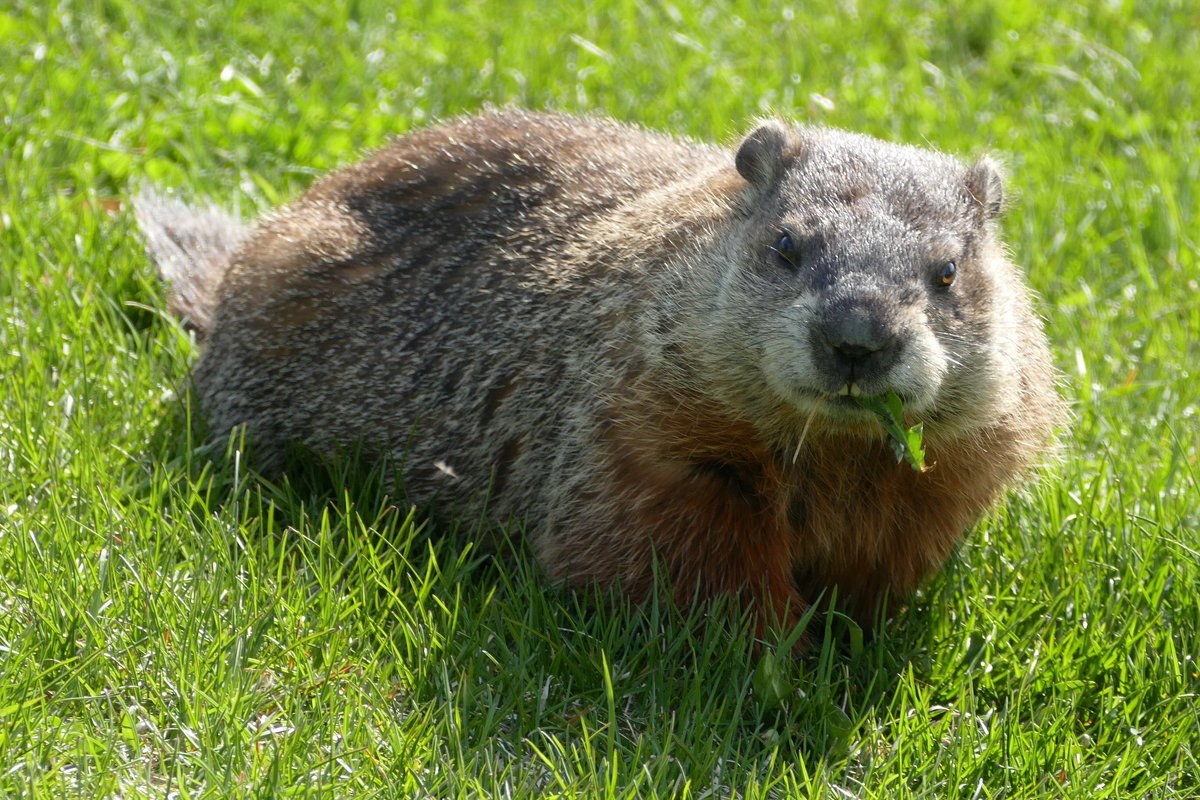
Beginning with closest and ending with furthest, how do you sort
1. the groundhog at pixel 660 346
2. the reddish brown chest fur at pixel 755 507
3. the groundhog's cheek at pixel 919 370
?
the groundhog's cheek at pixel 919 370 < the groundhog at pixel 660 346 < the reddish brown chest fur at pixel 755 507

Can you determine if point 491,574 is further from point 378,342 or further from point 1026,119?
point 1026,119

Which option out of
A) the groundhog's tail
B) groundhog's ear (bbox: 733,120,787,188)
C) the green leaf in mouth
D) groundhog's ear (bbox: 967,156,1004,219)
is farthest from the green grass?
groundhog's ear (bbox: 733,120,787,188)

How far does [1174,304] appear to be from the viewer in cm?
604

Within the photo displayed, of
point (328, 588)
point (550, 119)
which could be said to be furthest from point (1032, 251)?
point (328, 588)

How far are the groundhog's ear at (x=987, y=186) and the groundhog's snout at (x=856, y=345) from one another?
2.80ft

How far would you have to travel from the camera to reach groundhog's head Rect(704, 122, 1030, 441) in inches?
141

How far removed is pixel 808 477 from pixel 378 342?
5.38 feet

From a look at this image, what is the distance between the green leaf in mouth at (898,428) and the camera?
364 centimetres

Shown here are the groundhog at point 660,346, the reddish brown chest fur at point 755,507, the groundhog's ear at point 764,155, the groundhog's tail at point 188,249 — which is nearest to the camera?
the groundhog at point 660,346

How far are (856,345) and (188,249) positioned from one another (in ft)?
10.2

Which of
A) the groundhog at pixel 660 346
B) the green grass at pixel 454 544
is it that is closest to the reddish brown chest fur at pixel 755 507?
the groundhog at pixel 660 346

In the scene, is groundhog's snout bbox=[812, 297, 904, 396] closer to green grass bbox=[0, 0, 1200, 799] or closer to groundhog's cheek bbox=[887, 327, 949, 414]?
groundhog's cheek bbox=[887, 327, 949, 414]

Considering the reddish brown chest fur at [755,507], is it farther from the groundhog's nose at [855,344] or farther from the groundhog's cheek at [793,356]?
the groundhog's nose at [855,344]

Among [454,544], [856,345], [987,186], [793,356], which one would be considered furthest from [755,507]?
[987,186]
